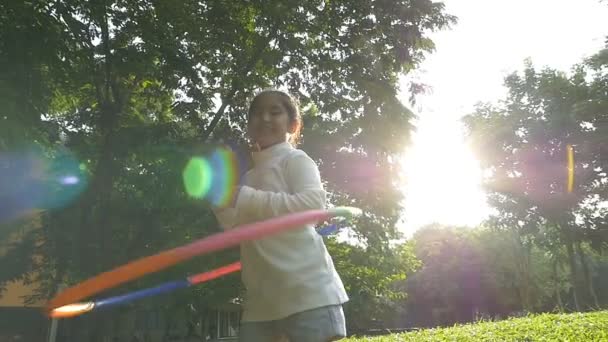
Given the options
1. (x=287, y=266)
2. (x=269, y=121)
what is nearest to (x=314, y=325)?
(x=287, y=266)

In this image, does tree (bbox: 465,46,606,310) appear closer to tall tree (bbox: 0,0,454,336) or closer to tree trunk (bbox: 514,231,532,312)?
tree trunk (bbox: 514,231,532,312)

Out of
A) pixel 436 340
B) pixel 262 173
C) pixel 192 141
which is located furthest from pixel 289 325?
pixel 192 141

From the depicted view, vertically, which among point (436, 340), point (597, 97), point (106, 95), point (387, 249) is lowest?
point (436, 340)

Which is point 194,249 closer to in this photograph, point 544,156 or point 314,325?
point 314,325

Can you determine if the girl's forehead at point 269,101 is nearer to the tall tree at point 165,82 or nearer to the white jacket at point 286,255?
the white jacket at point 286,255

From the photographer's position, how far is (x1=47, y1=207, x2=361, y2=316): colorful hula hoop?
6.60 feet

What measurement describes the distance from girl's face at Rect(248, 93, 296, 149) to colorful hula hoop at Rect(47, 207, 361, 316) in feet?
1.50

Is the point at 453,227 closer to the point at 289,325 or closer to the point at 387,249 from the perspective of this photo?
the point at 387,249

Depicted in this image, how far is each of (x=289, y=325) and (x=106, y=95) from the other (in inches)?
424

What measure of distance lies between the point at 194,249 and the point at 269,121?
714 mm

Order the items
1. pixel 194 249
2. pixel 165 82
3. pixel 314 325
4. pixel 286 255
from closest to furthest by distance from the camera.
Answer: pixel 314 325 < pixel 286 255 < pixel 194 249 < pixel 165 82

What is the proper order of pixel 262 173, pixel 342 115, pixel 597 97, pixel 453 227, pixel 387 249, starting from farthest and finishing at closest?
pixel 453 227, pixel 597 97, pixel 387 249, pixel 342 115, pixel 262 173

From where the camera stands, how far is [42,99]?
23.3 feet

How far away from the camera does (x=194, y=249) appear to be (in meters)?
2.34
